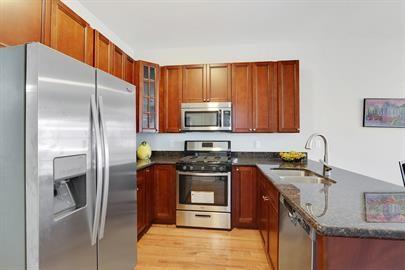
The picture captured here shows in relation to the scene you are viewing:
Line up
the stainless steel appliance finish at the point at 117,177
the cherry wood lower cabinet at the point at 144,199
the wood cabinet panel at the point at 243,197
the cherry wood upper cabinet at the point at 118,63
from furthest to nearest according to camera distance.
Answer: the wood cabinet panel at the point at 243,197
the cherry wood lower cabinet at the point at 144,199
the cherry wood upper cabinet at the point at 118,63
the stainless steel appliance finish at the point at 117,177

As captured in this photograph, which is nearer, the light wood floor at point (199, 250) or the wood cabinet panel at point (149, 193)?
the light wood floor at point (199, 250)

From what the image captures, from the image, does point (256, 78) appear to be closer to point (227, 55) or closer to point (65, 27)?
point (227, 55)

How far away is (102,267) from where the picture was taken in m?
1.54

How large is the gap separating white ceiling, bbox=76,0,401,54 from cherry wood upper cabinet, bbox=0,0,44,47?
1.09m

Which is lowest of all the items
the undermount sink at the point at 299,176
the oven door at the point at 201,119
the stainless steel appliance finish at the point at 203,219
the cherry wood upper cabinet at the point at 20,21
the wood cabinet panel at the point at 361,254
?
the stainless steel appliance finish at the point at 203,219

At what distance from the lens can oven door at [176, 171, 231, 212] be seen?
2961mm

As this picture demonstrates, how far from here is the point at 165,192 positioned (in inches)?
123

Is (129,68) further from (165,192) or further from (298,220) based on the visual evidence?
(298,220)

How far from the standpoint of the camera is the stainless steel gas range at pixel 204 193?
9.70 feet

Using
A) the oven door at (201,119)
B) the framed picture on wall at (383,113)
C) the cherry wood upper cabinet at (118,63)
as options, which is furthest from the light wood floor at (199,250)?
the framed picture on wall at (383,113)

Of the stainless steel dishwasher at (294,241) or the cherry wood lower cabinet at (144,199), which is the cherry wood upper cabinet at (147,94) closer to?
the cherry wood lower cabinet at (144,199)

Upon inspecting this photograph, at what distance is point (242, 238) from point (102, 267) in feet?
5.74

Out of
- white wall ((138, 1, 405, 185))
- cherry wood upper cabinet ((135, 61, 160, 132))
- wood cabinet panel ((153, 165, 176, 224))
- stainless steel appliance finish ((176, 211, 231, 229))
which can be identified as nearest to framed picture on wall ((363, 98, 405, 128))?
white wall ((138, 1, 405, 185))

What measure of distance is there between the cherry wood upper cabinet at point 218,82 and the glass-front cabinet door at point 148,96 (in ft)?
2.62
